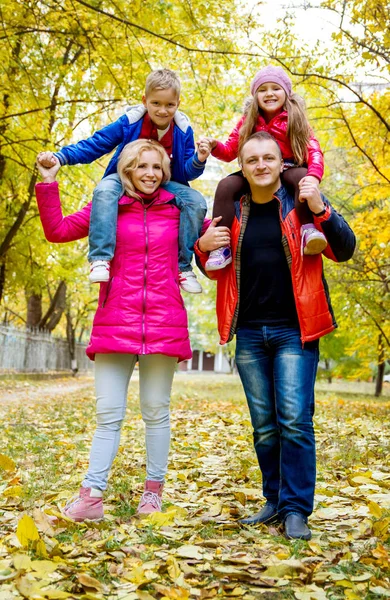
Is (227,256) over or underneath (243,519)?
over

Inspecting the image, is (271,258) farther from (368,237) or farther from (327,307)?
(368,237)

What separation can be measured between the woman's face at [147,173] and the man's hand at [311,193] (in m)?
0.85

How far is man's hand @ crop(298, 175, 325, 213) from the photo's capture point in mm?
3080

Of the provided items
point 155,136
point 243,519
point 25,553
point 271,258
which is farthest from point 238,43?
point 25,553

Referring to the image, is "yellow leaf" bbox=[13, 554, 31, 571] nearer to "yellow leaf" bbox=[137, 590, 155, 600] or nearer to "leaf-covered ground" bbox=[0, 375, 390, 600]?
"leaf-covered ground" bbox=[0, 375, 390, 600]

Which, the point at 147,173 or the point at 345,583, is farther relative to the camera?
the point at 147,173

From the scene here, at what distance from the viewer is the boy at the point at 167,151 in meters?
3.41

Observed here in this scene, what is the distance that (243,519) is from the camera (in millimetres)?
3518

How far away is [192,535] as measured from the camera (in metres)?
3.18

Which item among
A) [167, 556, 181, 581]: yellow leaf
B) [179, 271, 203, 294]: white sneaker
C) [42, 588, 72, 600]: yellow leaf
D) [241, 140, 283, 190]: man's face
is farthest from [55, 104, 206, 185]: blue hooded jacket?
[42, 588, 72, 600]: yellow leaf

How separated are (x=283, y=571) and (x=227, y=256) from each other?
Answer: 152 cm

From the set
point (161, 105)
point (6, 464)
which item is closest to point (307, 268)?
point (161, 105)

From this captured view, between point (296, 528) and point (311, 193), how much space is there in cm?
161

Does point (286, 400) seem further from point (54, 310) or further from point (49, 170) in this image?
point (54, 310)
